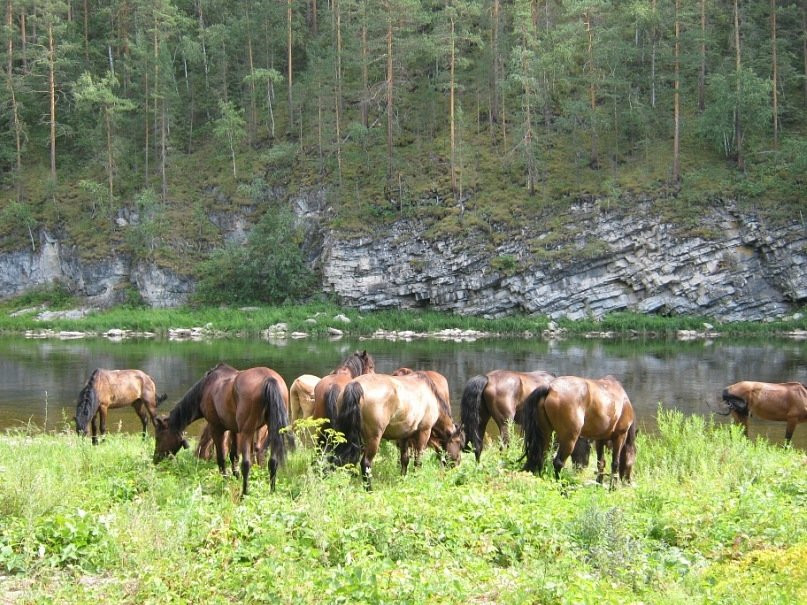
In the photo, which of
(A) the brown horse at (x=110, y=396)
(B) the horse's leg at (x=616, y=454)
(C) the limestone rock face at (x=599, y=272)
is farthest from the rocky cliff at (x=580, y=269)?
(B) the horse's leg at (x=616, y=454)

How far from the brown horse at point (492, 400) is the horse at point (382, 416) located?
1.17 metres

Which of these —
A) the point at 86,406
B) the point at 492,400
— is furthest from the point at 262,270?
the point at 492,400

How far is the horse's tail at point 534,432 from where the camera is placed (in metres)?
9.48

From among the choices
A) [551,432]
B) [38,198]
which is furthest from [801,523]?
[38,198]

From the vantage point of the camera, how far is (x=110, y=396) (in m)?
13.8

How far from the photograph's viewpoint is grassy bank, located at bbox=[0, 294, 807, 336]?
135 feet

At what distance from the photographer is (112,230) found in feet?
185

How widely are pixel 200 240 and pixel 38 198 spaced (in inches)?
589

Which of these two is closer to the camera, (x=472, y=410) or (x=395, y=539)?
(x=395, y=539)

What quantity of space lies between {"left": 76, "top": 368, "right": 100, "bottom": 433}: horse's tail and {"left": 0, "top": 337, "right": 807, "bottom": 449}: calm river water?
126 inches

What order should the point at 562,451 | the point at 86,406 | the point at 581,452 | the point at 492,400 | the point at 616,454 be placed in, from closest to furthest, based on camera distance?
the point at 562,451, the point at 616,454, the point at 581,452, the point at 492,400, the point at 86,406

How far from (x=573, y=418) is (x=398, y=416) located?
7.31 ft

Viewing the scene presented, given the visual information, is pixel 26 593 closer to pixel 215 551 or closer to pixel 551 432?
pixel 215 551

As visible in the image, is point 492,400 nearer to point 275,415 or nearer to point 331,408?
point 331,408
